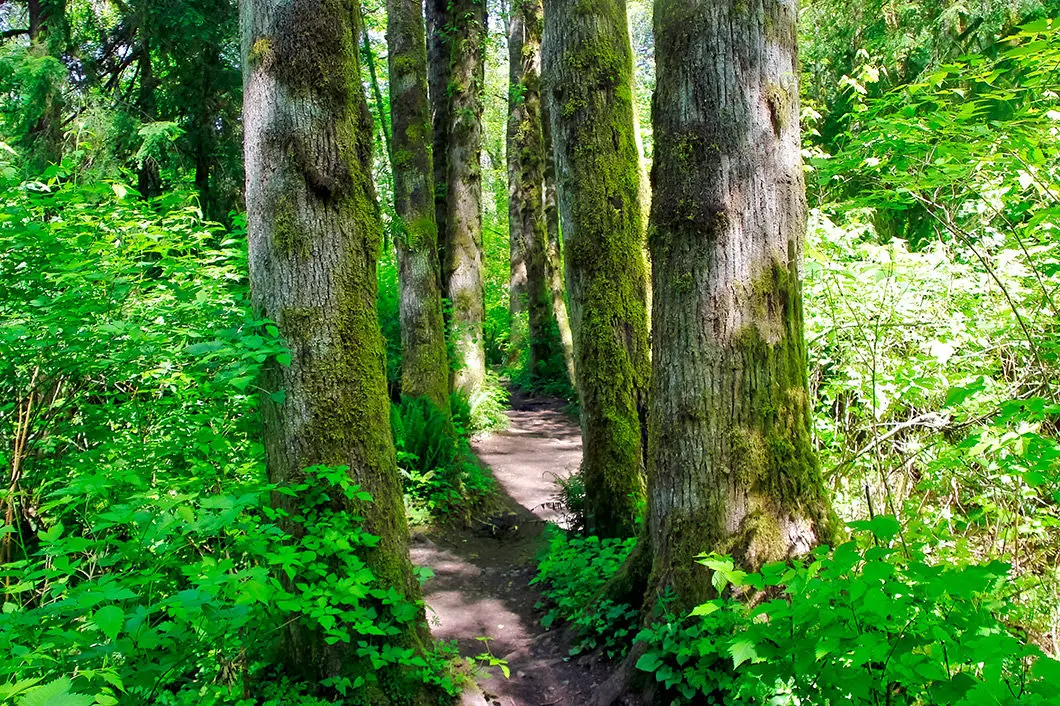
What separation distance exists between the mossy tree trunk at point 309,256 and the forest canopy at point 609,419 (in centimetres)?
2

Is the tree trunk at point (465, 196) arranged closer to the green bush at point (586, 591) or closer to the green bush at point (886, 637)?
the green bush at point (586, 591)

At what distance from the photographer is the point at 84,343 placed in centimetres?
365

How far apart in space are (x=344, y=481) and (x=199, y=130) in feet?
31.1

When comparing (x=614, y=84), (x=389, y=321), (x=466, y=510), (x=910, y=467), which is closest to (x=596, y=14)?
(x=614, y=84)

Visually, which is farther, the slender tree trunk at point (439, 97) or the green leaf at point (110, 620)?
the slender tree trunk at point (439, 97)

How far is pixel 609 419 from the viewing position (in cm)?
593

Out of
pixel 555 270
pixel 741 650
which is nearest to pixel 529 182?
pixel 555 270

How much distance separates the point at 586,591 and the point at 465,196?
781 cm

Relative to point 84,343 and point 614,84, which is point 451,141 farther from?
point 84,343

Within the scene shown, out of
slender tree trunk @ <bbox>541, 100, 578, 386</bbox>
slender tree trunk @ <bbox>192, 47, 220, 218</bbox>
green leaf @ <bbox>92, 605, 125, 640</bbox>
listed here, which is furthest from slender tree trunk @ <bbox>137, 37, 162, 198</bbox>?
green leaf @ <bbox>92, 605, 125, 640</bbox>

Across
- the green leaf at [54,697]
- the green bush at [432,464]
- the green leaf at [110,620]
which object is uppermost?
the green leaf at [110,620]

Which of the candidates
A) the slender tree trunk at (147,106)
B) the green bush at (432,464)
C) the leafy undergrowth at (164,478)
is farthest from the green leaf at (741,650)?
the slender tree trunk at (147,106)

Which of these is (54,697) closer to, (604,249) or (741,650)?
(741,650)

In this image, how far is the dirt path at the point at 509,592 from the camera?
14.4 feet
